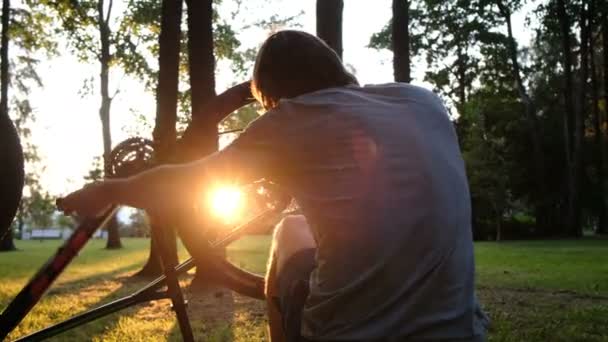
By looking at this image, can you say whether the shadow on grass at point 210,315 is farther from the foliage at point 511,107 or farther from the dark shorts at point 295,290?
the foliage at point 511,107

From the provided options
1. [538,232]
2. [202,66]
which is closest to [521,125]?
[538,232]

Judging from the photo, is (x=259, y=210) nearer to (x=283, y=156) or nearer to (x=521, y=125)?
(x=283, y=156)

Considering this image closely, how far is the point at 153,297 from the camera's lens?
2.92m

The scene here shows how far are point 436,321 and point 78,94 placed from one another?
27328 millimetres

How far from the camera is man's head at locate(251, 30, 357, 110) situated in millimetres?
2068

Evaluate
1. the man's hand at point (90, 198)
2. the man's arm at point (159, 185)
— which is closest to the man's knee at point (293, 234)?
the man's arm at point (159, 185)

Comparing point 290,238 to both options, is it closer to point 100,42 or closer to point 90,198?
point 90,198

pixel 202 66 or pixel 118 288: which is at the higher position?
pixel 202 66

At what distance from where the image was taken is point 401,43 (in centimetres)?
991

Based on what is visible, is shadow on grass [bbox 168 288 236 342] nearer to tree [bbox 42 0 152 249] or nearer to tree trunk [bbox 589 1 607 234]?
tree [bbox 42 0 152 249]

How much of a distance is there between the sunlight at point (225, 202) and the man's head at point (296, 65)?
14.6 inches

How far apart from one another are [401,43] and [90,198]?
8564 mm

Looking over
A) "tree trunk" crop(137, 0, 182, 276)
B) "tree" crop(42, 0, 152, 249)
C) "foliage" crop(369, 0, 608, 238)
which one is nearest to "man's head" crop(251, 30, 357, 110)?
"tree trunk" crop(137, 0, 182, 276)

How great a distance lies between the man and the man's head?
0.40ft
